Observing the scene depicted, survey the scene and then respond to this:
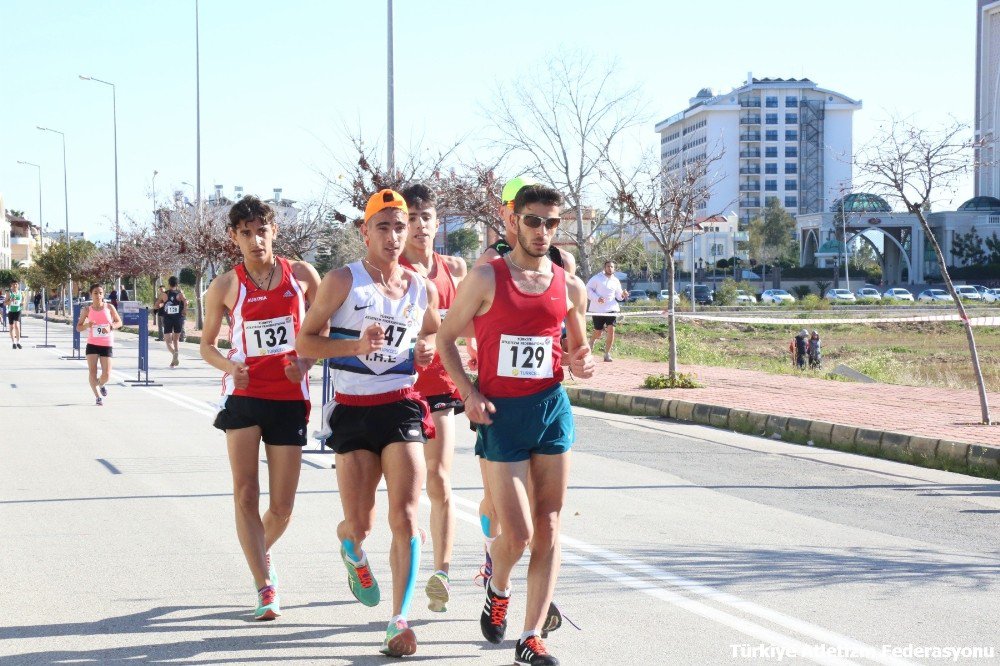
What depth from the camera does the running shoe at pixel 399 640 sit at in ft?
16.3

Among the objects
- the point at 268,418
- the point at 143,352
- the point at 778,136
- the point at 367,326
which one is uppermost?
the point at 778,136

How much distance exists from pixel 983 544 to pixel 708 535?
1677mm

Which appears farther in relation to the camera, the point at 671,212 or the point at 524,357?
the point at 671,212

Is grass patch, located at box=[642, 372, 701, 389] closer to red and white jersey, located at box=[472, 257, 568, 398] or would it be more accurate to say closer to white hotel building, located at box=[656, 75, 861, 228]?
red and white jersey, located at box=[472, 257, 568, 398]

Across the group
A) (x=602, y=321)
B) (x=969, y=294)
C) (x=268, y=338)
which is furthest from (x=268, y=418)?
(x=969, y=294)

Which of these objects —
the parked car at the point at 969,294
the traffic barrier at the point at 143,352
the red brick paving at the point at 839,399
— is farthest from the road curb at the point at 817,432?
the parked car at the point at 969,294

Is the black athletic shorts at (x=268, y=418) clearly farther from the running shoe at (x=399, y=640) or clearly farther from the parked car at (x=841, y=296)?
the parked car at (x=841, y=296)

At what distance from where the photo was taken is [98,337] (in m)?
17.7

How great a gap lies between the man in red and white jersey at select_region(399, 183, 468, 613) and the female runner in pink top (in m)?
12.2

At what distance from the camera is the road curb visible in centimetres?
1120

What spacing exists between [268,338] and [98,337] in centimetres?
1286

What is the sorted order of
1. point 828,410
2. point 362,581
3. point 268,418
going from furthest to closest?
point 828,410 < point 268,418 < point 362,581

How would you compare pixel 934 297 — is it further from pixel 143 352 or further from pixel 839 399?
pixel 839 399

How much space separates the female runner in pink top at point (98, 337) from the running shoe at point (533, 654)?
13667 mm
